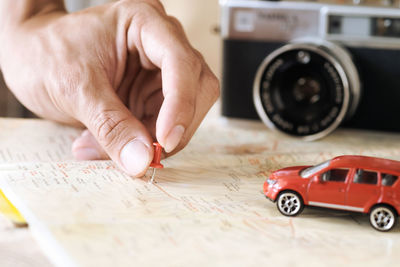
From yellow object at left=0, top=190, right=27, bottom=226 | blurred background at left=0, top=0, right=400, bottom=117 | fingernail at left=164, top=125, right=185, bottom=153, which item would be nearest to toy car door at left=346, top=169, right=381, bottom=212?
fingernail at left=164, top=125, right=185, bottom=153

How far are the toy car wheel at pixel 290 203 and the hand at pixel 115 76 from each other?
13cm

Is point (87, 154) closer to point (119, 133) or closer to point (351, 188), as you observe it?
point (119, 133)

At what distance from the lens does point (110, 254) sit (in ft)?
1.38

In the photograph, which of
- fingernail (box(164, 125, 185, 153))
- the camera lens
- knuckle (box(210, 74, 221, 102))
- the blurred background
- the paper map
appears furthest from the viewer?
the blurred background

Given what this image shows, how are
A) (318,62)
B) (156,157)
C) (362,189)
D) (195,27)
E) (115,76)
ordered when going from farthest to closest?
(195,27) < (318,62) < (115,76) < (156,157) < (362,189)

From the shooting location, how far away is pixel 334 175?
500 millimetres

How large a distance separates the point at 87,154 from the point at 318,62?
38cm

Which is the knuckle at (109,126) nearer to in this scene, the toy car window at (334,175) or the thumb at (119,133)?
the thumb at (119,133)

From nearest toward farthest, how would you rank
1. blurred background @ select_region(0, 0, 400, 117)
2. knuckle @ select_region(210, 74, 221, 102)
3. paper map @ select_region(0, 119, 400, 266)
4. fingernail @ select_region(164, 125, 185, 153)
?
paper map @ select_region(0, 119, 400, 266) → fingernail @ select_region(164, 125, 185, 153) → knuckle @ select_region(210, 74, 221, 102) → blurred background @ select_region(0, 0, 400, 117)

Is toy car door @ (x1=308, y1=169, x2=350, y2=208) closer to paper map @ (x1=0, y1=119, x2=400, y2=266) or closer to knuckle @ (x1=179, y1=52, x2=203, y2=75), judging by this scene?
paper map @ (x1=0, y1=119, x2=400, y2=266)

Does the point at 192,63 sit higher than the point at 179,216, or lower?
higher

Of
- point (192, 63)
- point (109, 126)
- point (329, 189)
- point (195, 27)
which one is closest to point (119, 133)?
point (109, 126)

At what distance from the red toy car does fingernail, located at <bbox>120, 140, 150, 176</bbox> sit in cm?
15

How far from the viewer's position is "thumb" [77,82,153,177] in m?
0.58
